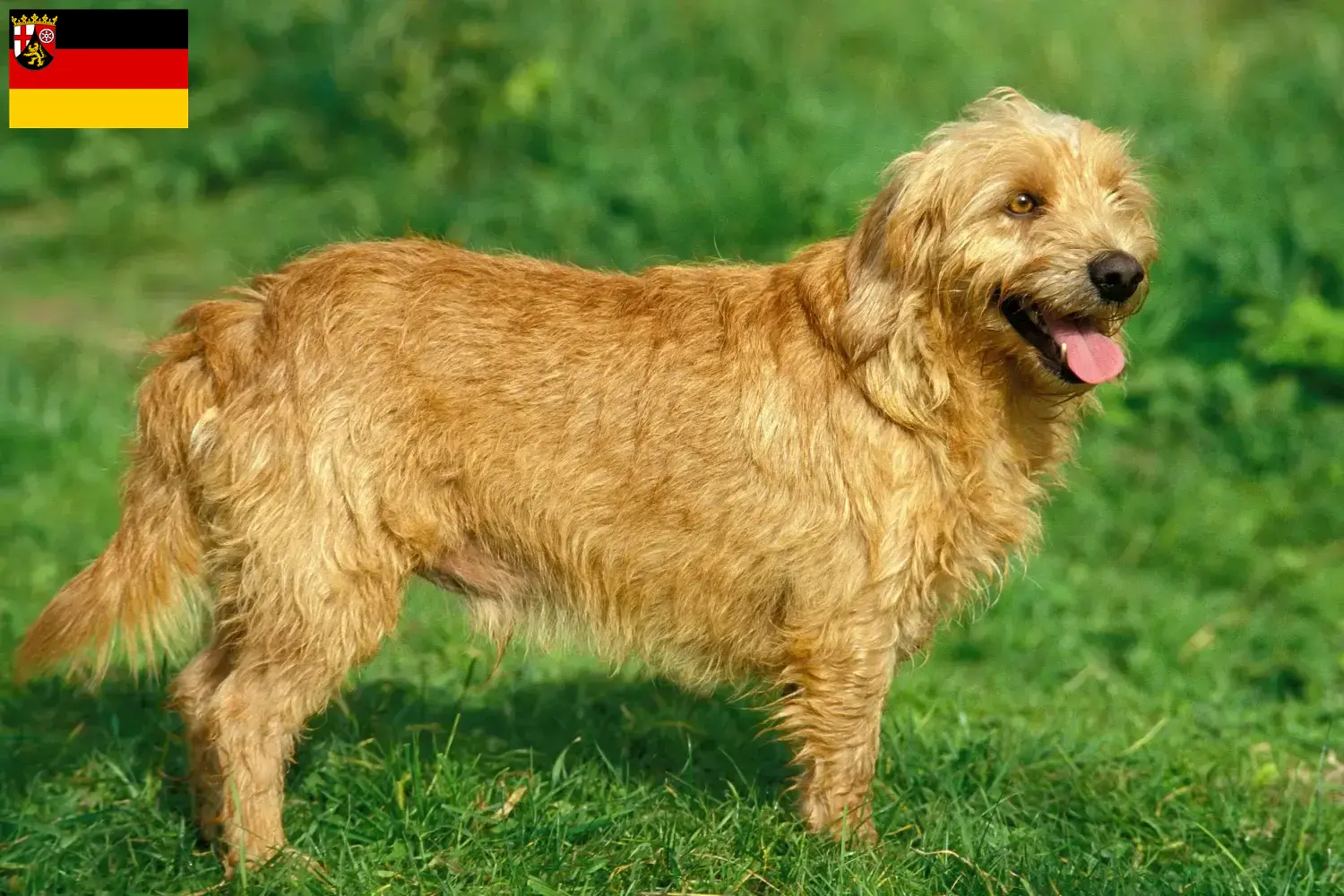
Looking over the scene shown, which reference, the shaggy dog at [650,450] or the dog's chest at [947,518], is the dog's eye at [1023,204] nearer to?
the shaggy dog at [650,450]

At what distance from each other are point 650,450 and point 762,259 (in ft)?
14.9

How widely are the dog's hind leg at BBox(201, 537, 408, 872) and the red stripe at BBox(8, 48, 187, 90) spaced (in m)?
3.97

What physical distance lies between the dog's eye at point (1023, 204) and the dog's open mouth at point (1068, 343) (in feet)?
0.74

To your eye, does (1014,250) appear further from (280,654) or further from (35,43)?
(35,43)

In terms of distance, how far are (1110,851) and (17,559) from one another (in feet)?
14.7

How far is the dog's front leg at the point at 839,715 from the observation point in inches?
158

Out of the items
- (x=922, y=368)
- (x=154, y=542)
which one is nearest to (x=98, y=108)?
(x=154, y=542)

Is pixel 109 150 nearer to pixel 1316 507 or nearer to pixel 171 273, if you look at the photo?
pixel 171 273

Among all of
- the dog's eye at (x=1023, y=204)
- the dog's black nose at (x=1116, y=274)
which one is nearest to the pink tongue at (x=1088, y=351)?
the dog's black nose at (x=1116, y=274)

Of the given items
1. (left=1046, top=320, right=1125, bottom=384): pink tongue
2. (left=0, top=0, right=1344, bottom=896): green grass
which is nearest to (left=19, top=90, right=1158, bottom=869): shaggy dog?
(left=1046, top=320, right=1125, bottom=384): pink tongue

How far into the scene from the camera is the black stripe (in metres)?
7.48

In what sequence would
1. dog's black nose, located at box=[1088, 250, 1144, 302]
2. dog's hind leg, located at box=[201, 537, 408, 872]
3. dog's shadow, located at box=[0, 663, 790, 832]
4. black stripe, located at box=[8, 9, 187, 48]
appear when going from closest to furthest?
dog's black nose, located at box=[1088, 250, 1144, 302]
dog's hind leg, located at box=[201, 537, 408, 872]
dog's shadow, located at box=[0, 663, 790, 832]
black stripe, located at box=[8, 9, 187, 48]

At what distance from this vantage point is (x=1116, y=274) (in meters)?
3.80

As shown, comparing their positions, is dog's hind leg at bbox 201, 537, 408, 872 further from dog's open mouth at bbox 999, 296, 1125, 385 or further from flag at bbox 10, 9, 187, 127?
flag at bbox 10, 9, 187, 127
